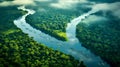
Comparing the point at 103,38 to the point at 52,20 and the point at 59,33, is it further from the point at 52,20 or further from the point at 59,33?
the point at 52,20

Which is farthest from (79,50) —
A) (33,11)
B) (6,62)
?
(33,11)

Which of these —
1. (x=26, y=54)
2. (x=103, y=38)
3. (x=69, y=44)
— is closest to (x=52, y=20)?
(x=103, y=38)

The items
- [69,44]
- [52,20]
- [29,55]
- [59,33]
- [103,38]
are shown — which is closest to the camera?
[29,55]

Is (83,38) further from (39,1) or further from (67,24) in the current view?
(39,1)

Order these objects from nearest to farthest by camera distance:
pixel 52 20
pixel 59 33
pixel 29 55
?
1. pixel 29 55
2. pixel 59 33
3. pixel 52 20

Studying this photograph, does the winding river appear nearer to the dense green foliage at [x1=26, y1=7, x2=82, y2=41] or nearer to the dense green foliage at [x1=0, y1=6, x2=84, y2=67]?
the dense green foliage at [x1=26, y1=7, x2=82, y2=41]

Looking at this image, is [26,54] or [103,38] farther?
[103,38]

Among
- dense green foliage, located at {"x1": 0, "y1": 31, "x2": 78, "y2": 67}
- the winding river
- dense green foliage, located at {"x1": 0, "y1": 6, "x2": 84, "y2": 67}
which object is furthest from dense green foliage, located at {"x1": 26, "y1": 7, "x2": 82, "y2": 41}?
dense green foliage, located at {"x1": 0, "y1": 31, "x2": 78, "y2": 67}
